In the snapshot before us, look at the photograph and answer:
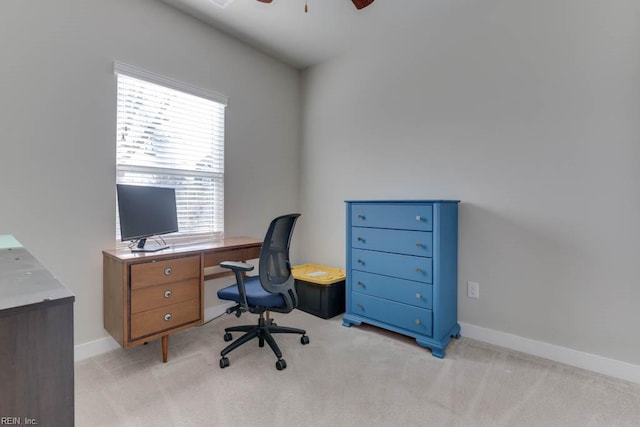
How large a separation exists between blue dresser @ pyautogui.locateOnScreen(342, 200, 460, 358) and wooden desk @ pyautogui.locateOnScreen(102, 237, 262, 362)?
1.24m

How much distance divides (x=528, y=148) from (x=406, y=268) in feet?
4.18

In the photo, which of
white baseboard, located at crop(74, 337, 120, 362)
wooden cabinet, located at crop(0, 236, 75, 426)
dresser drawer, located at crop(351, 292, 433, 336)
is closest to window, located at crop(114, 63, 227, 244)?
white baseboard, located at crop(74, 337, 120, 362)

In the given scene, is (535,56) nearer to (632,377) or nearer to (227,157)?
(632,377)

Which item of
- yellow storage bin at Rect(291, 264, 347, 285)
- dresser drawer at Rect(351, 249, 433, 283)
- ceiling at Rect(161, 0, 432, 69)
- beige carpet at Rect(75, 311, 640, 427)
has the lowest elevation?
beige carpet at Rect(75, 311, 640, 427)

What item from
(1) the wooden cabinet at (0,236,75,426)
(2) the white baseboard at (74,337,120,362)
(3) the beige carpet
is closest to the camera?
(1) the wooden cabinet at (0,236,75,426)

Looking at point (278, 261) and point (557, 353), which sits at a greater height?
point (278, 261)

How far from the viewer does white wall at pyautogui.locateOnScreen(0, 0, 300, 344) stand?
1.87 m

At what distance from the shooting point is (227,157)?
297 cm

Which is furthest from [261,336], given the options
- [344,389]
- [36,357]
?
[36,357]

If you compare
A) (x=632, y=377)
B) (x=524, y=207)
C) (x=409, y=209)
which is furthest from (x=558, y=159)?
(x=632, y=377)

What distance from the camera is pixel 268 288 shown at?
202 centimetres

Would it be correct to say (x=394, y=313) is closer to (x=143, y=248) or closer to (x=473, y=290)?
(x=473, y=290)

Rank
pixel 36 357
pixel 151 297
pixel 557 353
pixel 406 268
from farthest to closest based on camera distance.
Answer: pixel 406 268, pixel 557 353, pixel 151 297, pixel 36 357

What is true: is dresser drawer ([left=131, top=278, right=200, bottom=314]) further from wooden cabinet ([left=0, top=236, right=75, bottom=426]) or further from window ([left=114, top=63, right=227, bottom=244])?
wooden cabinet ([left=0, top=236, right=75, bottom=426])
